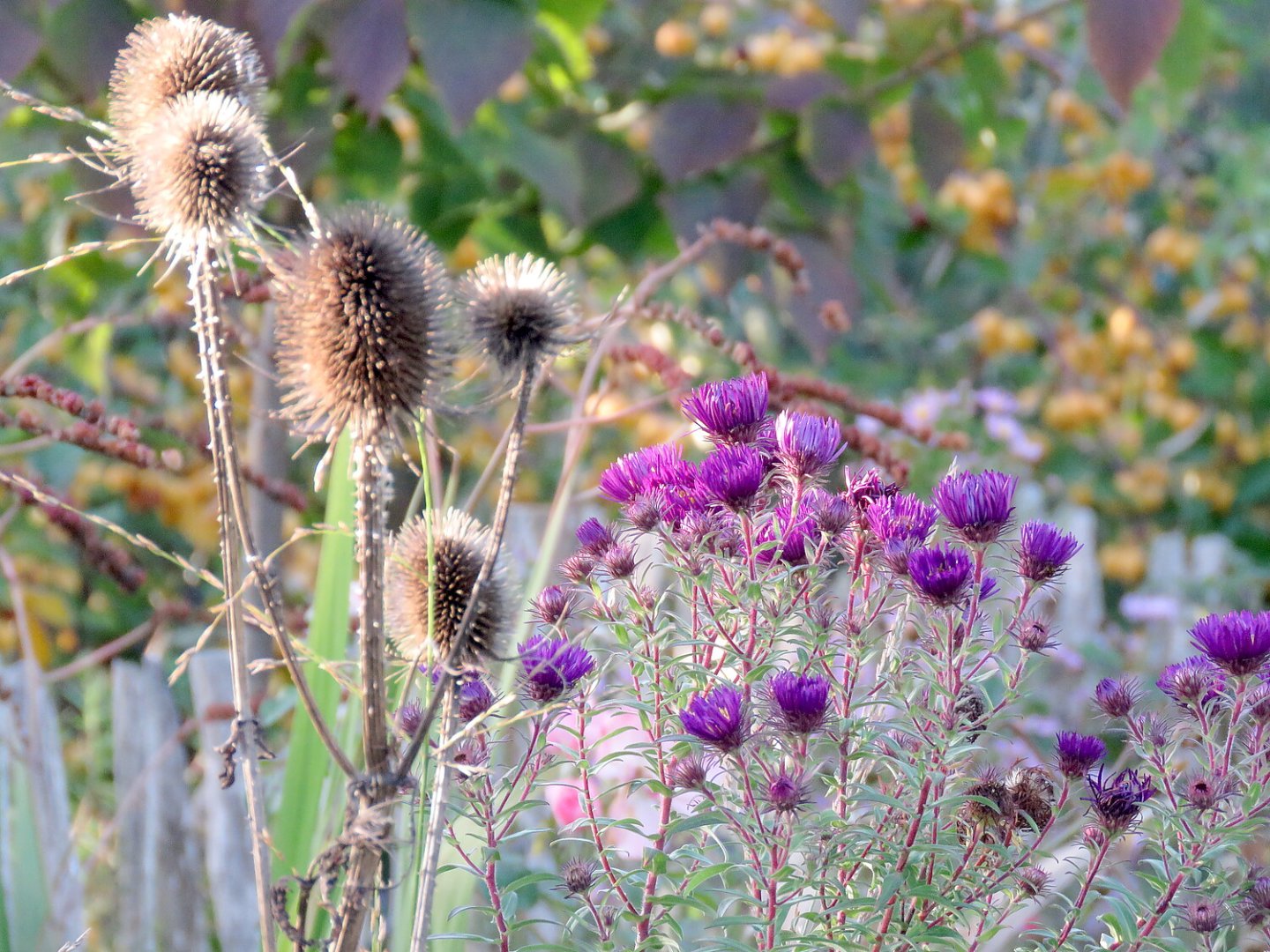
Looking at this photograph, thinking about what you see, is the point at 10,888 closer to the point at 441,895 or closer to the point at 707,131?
the point at 441,895

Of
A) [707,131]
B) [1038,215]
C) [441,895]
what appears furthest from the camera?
[1038,215]

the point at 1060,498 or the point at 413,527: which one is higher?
the point at 1060,498

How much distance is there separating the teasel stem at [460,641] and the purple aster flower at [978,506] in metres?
0.22

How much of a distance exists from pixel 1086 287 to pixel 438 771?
361 cm

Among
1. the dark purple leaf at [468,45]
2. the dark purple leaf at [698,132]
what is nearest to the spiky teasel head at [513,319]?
the dark purple leaf at [468,45]

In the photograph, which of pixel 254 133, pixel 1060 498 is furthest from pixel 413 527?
pixel 1060 498

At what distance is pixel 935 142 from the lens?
5.98 ft

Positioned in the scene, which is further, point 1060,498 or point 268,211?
point 1060,498

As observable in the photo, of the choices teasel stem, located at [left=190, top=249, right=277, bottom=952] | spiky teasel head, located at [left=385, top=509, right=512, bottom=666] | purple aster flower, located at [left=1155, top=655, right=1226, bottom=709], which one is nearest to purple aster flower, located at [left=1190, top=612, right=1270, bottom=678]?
purple aster flower, located at [left=1155, top=655, right=1226, bottom=709]

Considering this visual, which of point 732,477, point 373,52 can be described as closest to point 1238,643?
point 732,477

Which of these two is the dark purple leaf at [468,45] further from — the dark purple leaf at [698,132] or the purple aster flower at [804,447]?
the purple aster flower at [804,447]

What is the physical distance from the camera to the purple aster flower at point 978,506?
2.02 ft

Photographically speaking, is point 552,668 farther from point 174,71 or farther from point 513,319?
point 174,71

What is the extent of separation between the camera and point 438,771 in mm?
543
